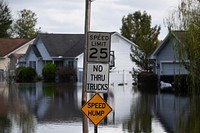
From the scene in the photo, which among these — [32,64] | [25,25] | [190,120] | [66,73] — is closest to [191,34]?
[190,120]

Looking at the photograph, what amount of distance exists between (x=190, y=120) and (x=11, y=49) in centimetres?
5579

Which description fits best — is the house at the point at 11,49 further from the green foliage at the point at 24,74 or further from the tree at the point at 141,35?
the tree at the point at 141,35

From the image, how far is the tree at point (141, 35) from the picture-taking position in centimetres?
5405

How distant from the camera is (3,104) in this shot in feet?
98.5

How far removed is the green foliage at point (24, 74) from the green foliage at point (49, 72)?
2.15 metres

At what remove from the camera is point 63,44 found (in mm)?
66938

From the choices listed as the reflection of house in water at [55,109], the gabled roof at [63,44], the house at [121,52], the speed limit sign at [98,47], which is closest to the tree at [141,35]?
the house at [121,52]

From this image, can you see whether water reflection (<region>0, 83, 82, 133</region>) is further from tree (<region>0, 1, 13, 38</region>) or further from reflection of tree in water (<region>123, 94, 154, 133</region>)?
tree (<region>0, 1, 13, 38</region>)

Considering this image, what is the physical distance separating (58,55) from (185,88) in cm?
2552

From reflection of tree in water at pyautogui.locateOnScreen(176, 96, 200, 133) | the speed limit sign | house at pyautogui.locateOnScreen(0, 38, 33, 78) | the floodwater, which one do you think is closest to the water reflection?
the floodwater

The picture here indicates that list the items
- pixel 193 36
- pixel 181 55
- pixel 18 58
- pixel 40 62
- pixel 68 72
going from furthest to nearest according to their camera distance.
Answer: pixel 18 58 < pixel 40 62 < pixel 68 72 < pixel 181 55 < pixel 193 36

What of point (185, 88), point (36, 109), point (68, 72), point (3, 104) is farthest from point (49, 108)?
point (68, 72)

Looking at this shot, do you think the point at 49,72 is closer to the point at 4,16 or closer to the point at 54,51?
the point at 54,51

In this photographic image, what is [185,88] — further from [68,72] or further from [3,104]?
[68,72]
